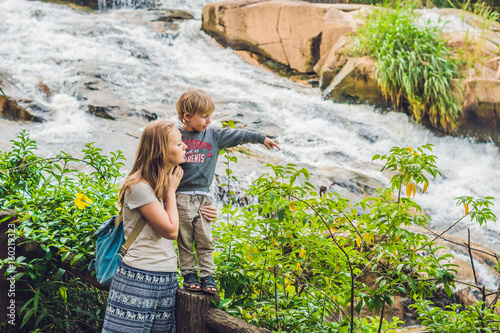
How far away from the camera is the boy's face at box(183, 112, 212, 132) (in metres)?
2.74

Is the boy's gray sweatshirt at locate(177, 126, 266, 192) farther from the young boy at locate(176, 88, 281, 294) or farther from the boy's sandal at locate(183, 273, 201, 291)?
the boy's sandal at locate(183, 273, 201, 291)

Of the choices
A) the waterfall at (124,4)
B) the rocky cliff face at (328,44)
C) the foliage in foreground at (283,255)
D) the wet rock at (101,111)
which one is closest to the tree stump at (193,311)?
the foliage in foreground at (283,255)

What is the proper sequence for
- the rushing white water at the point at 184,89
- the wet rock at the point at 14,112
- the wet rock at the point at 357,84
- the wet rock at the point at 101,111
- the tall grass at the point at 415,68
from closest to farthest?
the rushing white water at the point at 184,89
the wet rock at the point at 14,112
the wet rock at the point at 101,111
the tall grass at the point at 415,68
the wet rock at the point at 357,84

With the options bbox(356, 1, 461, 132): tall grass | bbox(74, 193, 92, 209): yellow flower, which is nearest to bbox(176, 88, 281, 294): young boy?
bbox(74, 193, 92, 209): yellow flower

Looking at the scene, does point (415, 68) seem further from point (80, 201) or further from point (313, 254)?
point (80, 201)

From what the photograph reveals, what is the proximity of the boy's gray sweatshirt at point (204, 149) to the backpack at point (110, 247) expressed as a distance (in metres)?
0.42

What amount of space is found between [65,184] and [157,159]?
1058mm

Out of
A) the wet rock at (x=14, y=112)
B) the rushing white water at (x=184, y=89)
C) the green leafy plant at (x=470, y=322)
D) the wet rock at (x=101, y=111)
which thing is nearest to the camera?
the green leafy plant at (x=470, y=322)

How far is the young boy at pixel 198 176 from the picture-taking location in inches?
102

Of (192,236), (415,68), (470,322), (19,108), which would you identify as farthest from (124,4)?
(470,322)

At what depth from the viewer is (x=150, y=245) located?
2420 millimetres

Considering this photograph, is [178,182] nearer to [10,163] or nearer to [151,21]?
[10,163]

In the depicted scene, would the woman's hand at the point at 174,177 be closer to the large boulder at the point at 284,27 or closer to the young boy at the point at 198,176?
the young boy at the point at 198,176

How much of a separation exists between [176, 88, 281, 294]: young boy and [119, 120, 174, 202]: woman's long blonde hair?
0.20m
